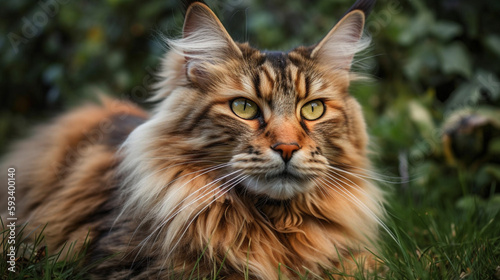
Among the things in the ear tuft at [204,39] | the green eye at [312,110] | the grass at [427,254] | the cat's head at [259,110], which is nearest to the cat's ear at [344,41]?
the cat's head at [259,110]

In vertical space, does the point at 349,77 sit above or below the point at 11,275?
above

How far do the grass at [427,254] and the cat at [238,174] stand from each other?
0.10 meters

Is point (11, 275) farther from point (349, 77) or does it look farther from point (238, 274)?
point (349, 77)

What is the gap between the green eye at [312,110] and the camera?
6.29 feet

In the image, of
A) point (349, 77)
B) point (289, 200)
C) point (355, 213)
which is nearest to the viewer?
point (289, 200)

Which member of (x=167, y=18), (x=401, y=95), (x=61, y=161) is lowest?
(x=61, y=161)

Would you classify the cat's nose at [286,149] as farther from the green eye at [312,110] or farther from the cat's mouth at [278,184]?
the green eye at [312,110]

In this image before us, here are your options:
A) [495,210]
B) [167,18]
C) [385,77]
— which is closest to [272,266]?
[495,210]

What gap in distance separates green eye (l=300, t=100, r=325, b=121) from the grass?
63 centimetres

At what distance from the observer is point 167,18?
14.1 feet

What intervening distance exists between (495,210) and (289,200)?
1307 mm

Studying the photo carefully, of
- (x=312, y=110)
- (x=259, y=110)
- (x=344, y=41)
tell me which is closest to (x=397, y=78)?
(x=344, y=41)

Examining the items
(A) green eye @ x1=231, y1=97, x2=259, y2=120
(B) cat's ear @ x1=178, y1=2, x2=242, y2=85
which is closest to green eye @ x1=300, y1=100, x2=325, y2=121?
(A) green eye @ x1=231, y1=97, x2=259, y2=120

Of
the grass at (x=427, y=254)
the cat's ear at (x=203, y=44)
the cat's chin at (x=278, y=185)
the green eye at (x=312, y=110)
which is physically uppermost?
the cat's ear at (x=203, y=44)
